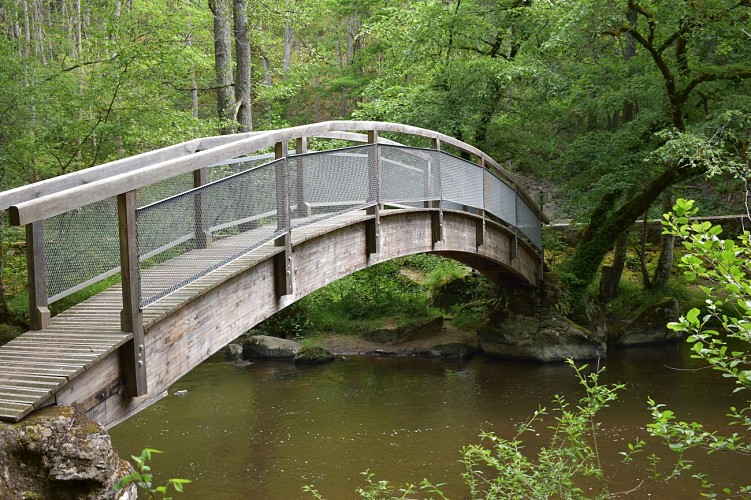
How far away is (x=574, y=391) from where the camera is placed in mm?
11625

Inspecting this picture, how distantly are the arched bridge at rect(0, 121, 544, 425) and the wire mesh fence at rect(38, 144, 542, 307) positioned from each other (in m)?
0.01

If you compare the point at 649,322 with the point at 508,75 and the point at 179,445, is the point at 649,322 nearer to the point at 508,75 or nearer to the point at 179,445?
the point at 508,75

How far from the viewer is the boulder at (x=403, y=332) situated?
15.7 m

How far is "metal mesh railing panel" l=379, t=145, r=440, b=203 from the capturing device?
8.59 metres

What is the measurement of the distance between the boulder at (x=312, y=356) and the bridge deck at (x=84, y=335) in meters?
7.90

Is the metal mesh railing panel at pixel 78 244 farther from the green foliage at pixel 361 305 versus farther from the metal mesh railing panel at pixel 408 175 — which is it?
the green foliage at pixel 361 305

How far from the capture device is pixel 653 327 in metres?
15.4

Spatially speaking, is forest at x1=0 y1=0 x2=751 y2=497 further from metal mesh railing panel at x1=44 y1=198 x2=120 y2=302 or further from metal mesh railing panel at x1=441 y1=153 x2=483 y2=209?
metal mesh railing panel at x1=44 y1=198 x2=120 y2=302

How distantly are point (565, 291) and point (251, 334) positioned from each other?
→ 21.8 ft

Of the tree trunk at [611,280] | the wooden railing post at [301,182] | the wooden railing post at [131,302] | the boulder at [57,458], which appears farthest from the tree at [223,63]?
the boulder at [57,458]

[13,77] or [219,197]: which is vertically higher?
[13,77]

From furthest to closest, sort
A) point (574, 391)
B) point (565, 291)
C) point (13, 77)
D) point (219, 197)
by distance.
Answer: point (565, 291), point (13, 77), point (574, 391), point (219, 197)

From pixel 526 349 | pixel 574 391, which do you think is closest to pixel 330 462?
pixel 574 391

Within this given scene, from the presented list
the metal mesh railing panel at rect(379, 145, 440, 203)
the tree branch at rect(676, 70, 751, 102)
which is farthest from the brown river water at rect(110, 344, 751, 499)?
the tree branch at rect(676, 70, 751, 102)
